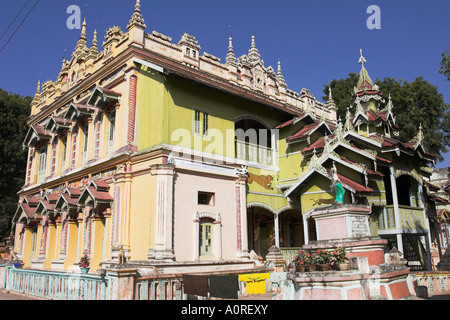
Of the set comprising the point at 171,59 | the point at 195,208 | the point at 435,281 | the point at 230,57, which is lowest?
the point at 435,281

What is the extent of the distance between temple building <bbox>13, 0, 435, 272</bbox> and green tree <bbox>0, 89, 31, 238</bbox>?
12.7 m

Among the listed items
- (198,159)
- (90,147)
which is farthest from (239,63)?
(90,147)

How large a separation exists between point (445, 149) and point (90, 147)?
32.4 meters

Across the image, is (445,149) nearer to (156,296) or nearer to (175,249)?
(175,249)

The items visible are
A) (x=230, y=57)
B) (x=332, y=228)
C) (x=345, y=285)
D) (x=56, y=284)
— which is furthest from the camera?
(x=230, y=57)

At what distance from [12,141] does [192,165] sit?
27.0 m

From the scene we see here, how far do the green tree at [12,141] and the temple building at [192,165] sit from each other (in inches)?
500

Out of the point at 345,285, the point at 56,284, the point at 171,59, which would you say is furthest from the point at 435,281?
the point at 171,59

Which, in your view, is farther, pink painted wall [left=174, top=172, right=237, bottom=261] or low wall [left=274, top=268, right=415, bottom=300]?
pink painted wall [left=174, top=172, right=237, bottom=261]

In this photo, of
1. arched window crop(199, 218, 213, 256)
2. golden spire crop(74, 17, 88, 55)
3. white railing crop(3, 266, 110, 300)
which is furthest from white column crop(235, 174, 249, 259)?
golden spire crop(74, 17, 88, 55)

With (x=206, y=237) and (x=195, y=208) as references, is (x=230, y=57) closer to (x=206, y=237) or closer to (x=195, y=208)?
(x=195, y=208)

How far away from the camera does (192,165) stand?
57.7 ft

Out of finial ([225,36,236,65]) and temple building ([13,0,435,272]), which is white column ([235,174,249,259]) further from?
finial ([225,36,236,65])

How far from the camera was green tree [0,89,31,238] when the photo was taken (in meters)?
36.2
